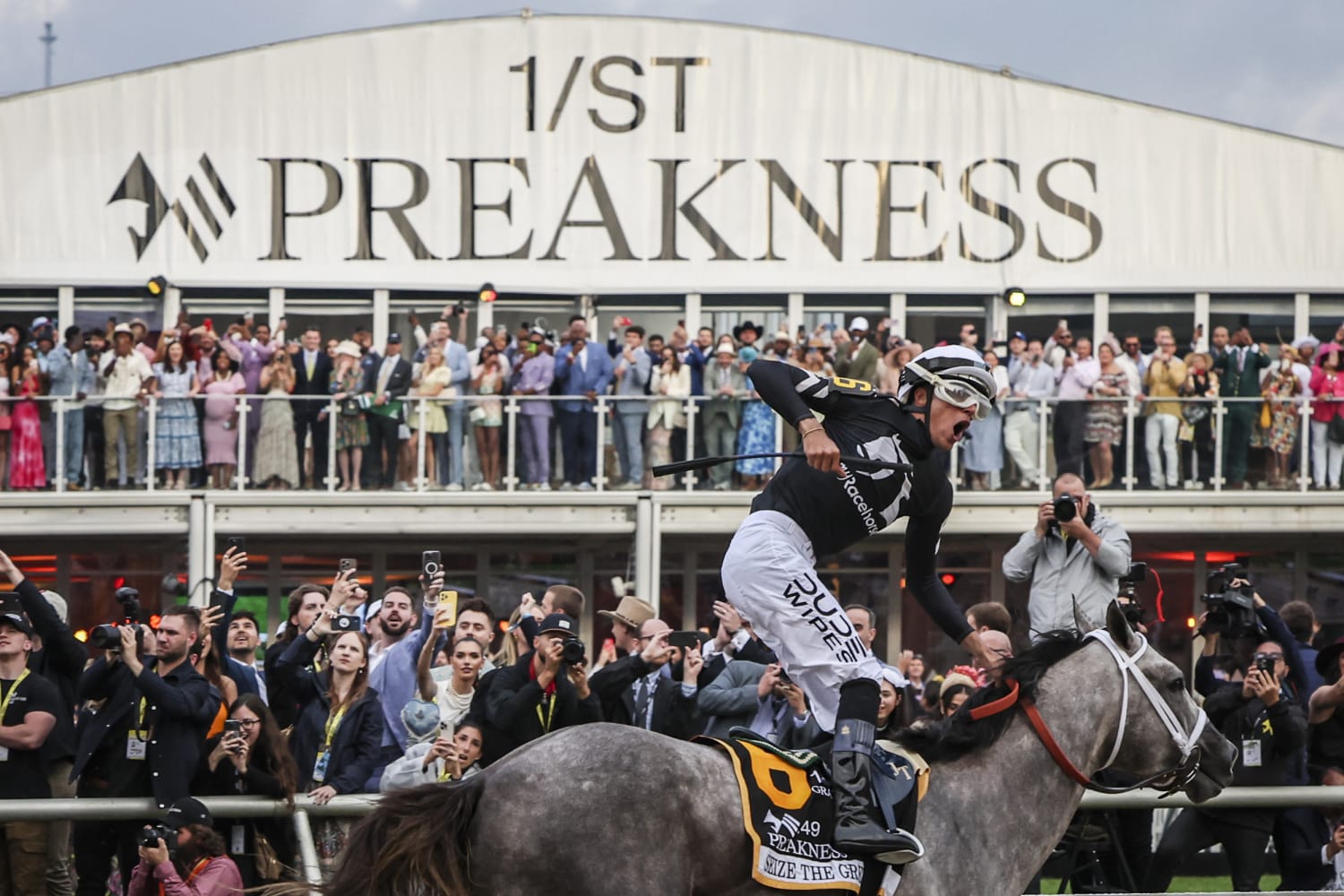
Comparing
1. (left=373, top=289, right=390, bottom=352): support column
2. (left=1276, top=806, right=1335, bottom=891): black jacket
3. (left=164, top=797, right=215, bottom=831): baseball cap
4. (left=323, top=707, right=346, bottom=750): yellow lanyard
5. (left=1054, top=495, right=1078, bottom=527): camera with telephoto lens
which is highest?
(left=373, top=289, right=390, bottom=352): support column

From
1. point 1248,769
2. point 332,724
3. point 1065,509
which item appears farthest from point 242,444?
point 1248,769

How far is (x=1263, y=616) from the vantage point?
9086mm

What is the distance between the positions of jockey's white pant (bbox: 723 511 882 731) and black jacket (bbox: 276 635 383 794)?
2764 mm

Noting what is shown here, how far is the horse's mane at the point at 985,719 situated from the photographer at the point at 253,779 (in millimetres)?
2502

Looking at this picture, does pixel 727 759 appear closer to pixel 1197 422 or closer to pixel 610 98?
pixel 1197 422

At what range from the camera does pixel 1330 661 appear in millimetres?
9250

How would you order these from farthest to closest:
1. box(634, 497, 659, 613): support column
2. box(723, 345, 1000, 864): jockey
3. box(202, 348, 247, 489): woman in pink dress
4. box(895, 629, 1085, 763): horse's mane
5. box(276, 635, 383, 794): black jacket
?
box(634, 497, 659, 613): support column, box(202, 348, 247, 489): woman in pink dress, box(276, 635, 383, 794): black jacket, box(895, 629, 1085, 763): horse's mane, box(723, 345, 1000, 864): jockey

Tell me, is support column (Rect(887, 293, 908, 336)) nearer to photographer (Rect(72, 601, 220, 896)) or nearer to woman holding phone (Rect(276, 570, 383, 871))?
woman holding phone (Rect(276, 570, 383, 871))

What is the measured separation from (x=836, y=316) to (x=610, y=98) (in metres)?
3.89

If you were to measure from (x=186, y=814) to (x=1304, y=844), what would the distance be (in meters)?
4.89

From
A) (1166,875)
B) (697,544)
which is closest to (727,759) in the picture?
(1166,875)

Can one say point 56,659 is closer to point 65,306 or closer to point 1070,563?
point 1070,563

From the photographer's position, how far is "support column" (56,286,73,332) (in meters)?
22.0

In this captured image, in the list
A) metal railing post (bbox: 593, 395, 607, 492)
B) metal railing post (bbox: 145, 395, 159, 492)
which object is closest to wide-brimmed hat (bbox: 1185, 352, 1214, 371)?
metal railing post (bbox: 593, 395, 607, 492)
